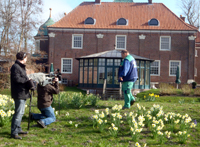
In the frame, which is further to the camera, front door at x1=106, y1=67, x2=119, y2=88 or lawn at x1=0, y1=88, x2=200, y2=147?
front door at x1=106, y1=67, x2=119, y2=88

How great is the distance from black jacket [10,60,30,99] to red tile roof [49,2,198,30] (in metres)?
23.1

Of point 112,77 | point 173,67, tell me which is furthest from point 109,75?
point 173,67

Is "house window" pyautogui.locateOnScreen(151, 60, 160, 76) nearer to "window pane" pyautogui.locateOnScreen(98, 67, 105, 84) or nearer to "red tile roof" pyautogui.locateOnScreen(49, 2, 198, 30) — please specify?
"red tile roof" pyautogui.locateOnScreen(49, 2, 198, 30)

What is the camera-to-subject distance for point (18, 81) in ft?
15.6

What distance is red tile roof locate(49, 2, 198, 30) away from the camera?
27.6 m

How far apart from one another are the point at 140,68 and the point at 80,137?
17098 millimetres

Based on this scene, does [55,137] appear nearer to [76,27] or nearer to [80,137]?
[80,137]

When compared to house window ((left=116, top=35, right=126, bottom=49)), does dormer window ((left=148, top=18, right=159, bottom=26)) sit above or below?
above

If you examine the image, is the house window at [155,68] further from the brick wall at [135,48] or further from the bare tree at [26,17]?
the bare tree at [26,17]

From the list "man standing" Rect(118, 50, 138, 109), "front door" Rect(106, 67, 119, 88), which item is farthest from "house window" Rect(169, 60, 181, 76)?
"man standing" Rect(118, 50, 138, 109)

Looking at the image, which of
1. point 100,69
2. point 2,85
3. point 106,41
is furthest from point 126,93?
point 106,41

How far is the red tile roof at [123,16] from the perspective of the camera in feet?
90.4

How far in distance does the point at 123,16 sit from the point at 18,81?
84.9 feet

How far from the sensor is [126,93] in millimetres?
6918
